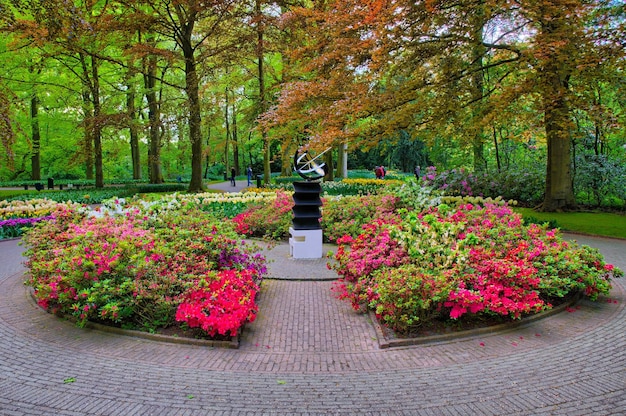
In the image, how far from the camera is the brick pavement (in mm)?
3188

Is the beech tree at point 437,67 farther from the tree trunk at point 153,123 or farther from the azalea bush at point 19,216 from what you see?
the tree trunk at point 153,123

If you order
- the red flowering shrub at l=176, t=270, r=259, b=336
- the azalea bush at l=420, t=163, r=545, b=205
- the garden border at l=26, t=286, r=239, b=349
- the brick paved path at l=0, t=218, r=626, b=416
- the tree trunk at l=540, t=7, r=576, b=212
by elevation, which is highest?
the tree trunk at l=540, t=7, r=576, b=212

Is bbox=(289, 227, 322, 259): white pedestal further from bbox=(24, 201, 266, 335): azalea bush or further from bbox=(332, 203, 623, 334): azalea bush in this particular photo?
bbox=(24, 201, 266, 335): azalea bush

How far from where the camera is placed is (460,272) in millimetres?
4953

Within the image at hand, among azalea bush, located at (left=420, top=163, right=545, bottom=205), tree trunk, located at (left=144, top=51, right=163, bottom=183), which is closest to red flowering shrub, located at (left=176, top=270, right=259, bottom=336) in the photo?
azalea bush, located at (left=420, top=163, right=545, bottom=205)

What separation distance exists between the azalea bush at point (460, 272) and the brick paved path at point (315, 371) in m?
0.35

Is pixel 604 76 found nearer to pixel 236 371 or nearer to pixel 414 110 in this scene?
pixel 414 110

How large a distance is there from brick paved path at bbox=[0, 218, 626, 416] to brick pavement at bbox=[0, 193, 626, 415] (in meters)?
0.01

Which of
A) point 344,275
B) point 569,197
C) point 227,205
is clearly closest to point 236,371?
point 344,275

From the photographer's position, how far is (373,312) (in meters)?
5.18

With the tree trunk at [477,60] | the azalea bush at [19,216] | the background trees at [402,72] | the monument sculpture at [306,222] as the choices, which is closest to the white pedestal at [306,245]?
the monument sculpture at [306,222]

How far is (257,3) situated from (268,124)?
29.9ft

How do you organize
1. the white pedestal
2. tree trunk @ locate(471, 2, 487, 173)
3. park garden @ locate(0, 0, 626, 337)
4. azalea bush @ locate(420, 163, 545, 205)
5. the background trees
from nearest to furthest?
1. park garden @ locate(0, 0, 626, 337)
2. the white pedestal
3. the background trees
4. tree trunk @ locate(471, 2, 487, 173)
5. azalea bush @ locate(420, 163, 545, 205)

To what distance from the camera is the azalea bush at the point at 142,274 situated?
4.57 m
